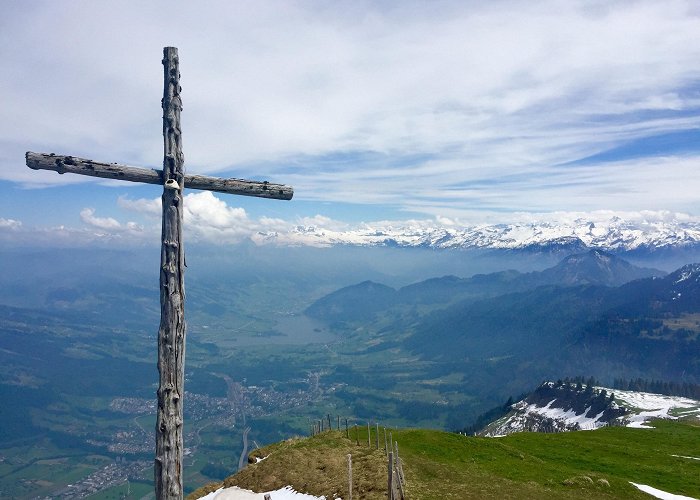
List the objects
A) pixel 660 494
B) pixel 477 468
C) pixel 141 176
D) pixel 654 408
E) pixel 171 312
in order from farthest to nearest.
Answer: pixel 654 408 → pixel 477 468 → pixel 660 494 → pixel 141 176 → pixel 171 312

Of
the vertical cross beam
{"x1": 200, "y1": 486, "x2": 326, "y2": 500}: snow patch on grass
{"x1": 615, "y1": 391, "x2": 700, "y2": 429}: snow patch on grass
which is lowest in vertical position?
{"x1": 615, "y1": 391, "x2": 700, "y2": 429}: snow patch on grass

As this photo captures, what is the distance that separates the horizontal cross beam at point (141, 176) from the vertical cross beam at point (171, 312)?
0.63 m

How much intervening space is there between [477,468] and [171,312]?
34468mm

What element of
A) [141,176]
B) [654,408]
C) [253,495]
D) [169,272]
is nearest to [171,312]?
[169,272]

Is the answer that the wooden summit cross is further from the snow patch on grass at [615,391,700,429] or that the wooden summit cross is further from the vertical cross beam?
the snow patch on grass at [615,391,700,429]

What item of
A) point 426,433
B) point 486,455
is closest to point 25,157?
point 486,455

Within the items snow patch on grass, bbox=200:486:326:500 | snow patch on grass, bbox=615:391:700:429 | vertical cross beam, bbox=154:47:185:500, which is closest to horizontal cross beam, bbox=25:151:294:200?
vertical cross beam, bbox=154:47:185:500

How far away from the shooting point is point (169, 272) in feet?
36.8

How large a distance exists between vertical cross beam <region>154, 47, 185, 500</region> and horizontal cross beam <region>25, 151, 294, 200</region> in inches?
24.7

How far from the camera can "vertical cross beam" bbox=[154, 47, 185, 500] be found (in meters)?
11.2

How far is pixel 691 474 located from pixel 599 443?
14166mm

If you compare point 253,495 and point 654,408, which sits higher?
point 253,495

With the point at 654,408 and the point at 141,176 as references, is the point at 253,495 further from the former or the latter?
the point at 654,408

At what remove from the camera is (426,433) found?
160 ft
